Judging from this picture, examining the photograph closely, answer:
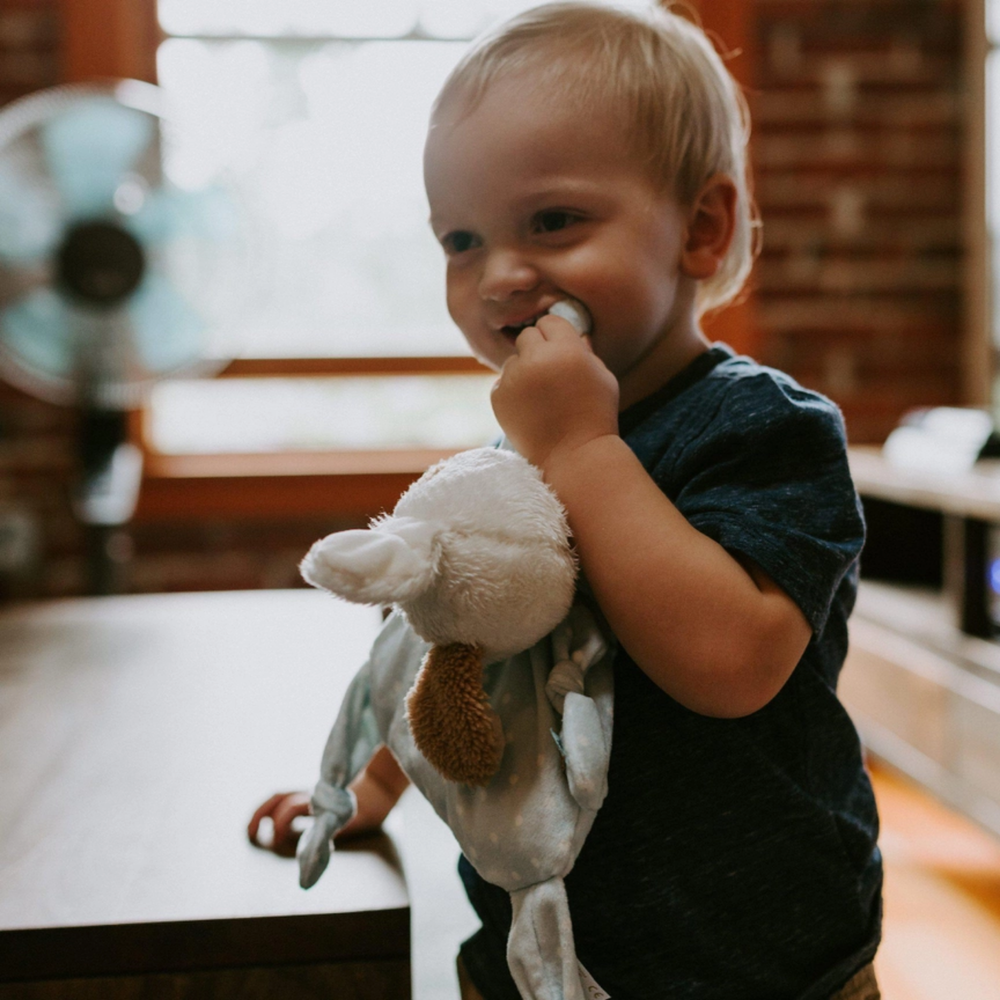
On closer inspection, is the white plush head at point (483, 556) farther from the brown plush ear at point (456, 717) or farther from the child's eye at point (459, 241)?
the child's eye at point (459, 241)

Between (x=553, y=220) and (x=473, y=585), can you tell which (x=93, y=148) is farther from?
(x=473, y=585)

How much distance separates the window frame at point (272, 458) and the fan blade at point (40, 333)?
0.74m

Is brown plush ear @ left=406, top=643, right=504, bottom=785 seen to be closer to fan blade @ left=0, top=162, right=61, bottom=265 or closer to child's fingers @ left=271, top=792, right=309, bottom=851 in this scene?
child's fingers @ left=271, top=792, right=309, bottom=851

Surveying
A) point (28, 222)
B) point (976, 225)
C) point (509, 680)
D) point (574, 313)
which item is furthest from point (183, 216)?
point (976, 225)

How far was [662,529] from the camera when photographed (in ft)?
1.83

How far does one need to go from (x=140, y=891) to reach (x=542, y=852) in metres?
0.23

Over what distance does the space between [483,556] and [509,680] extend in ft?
0.35

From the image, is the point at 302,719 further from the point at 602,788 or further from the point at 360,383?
the point at 360,383

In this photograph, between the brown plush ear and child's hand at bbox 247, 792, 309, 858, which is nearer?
the brown plush ear

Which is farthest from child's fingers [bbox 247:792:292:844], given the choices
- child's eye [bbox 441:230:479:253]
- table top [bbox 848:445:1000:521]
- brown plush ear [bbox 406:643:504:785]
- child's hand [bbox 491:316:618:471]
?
table top [bbox 848:445:1000:521]

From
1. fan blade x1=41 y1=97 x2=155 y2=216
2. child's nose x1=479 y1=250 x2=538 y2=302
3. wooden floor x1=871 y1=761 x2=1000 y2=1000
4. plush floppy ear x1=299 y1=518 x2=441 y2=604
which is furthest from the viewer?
fan blade x1=41 y1=97 x2=155 y2=216

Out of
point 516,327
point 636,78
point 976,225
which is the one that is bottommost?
point 976,225

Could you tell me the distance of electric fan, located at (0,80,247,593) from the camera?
1898 millimetres

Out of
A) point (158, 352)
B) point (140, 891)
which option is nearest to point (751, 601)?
point (140, 891)
